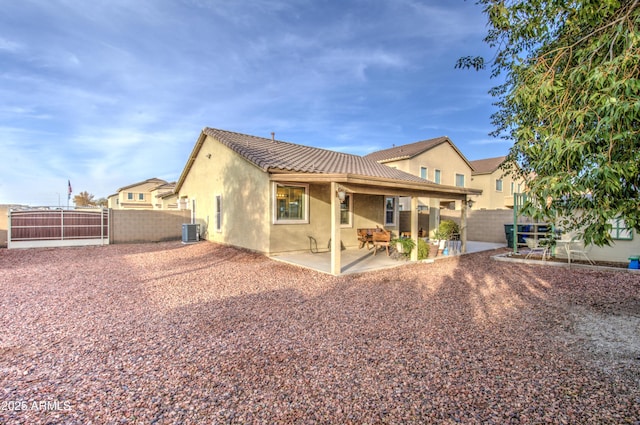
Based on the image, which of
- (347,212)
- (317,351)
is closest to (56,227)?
(347,212)

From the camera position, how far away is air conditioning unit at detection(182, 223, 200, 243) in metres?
14.8

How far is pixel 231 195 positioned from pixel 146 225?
605cm

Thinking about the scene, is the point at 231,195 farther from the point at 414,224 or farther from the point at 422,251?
the point at 422,251

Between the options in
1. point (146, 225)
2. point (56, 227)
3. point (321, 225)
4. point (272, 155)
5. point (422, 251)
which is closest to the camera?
point (422, 251)

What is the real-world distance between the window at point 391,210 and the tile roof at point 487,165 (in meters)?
17.6

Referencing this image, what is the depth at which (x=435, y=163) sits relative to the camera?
76.3 feet

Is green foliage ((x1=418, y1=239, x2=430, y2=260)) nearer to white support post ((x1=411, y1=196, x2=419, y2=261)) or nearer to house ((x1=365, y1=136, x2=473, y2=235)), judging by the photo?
white support post ((x1=411, y1=196, x2=419, y2=261))

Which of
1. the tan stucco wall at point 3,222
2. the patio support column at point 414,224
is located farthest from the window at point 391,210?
the tan stucco wall at point 3,222

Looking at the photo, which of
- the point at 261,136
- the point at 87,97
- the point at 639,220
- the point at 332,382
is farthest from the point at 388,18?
the point at 87,97

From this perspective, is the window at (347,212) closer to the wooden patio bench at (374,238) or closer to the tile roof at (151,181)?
the wooden patio bench at (374,238)

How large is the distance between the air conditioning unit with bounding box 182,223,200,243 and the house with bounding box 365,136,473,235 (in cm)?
1232

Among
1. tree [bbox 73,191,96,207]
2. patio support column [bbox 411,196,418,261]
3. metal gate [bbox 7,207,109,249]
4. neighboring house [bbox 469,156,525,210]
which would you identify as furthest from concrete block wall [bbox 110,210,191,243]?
tree [bbox 73,191,96,207]

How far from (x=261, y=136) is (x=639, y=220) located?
609 inches

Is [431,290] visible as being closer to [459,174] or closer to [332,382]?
[332,382]
